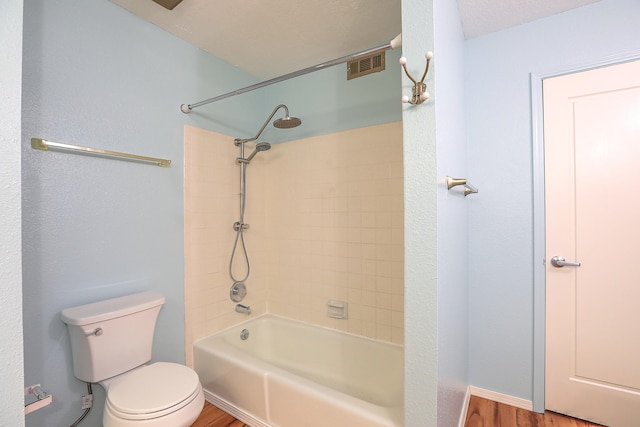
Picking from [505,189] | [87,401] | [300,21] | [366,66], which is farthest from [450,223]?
[87,401]

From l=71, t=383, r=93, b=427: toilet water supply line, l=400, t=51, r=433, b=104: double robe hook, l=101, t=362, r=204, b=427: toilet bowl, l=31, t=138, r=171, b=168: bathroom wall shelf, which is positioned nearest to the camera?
l=400, t=51, r=433, b=104: double robe hook

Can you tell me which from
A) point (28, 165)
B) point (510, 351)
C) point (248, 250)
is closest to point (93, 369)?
point (28, 165)

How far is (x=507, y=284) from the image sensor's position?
5.74 ft

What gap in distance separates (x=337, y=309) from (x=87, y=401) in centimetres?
149

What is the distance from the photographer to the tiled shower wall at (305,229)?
1922mm

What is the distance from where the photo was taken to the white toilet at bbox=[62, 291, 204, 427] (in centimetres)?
117

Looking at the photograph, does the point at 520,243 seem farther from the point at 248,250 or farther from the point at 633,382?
the point at 248,250

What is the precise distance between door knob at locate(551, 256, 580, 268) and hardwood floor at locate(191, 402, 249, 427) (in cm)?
199

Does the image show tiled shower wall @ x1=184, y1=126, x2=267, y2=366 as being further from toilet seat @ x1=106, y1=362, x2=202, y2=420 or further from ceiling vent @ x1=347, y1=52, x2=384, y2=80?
ceiling vent @ x1=347, y1=52, x2=384, y2=80

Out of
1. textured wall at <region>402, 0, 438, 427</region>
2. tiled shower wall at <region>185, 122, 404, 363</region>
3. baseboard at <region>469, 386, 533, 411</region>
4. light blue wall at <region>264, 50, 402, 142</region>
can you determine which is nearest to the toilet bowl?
tiled shower wall at <region>185, 122, 404, 363</region>

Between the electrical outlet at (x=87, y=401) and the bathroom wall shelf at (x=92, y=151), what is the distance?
1213 mm

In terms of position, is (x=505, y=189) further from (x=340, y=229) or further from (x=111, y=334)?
(x=111, y=334)

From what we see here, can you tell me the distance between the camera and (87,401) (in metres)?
1.42

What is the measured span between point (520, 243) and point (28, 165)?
8.48ft
